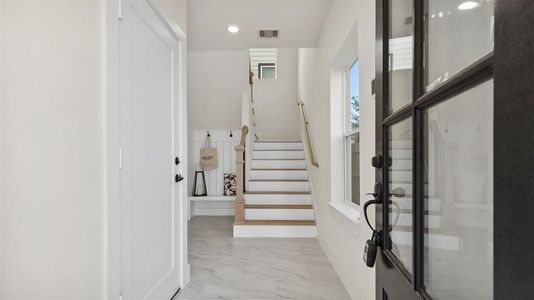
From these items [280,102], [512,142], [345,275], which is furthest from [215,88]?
[512,142]

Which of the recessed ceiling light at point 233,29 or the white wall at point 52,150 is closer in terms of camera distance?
the white wall at point 52,150

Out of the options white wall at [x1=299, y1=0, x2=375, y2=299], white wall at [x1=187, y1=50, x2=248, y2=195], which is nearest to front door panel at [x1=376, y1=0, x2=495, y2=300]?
white wall at [x1=299, y1=0, x2=375, y2=299]

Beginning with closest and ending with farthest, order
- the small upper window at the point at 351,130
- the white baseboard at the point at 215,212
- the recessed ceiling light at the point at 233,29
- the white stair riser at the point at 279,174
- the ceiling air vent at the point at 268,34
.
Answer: the small upper window at the point at 351,130 < the recessed ceiling light at the point at 233,29 < the ceiling air vent at the point at 268,34 < the white stair riser at the point at 279,174 < the white baseboard at the point at 215,212

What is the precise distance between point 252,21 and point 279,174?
2.60 m

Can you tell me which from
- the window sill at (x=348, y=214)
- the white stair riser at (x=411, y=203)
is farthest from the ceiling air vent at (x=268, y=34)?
the white stair riser at (x=411, y=203)

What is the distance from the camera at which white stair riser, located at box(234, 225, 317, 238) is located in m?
4.05

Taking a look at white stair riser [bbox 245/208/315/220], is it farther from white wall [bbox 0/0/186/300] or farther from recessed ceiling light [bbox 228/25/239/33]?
white wall [bbox 0/0/186/300]

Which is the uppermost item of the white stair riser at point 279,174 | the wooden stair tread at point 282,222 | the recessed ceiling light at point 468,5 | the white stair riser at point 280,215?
the recessed ceiling light at point 468,5

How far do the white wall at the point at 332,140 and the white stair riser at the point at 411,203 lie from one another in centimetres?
98

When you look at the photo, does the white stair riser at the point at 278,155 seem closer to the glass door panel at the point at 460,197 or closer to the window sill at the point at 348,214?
the window sill at the point at 348,214

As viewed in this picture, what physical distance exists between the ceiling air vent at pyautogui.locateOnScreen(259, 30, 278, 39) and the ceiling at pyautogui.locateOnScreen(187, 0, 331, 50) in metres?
0.06

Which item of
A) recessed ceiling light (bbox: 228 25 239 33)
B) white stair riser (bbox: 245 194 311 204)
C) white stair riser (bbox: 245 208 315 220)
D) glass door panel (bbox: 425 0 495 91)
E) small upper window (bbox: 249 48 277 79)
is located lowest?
white stair riser (bbox: 245 208 315 220)

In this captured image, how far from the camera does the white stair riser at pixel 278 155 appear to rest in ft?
18.8

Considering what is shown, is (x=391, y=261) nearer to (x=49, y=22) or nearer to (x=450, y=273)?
(x=450, y=273)
